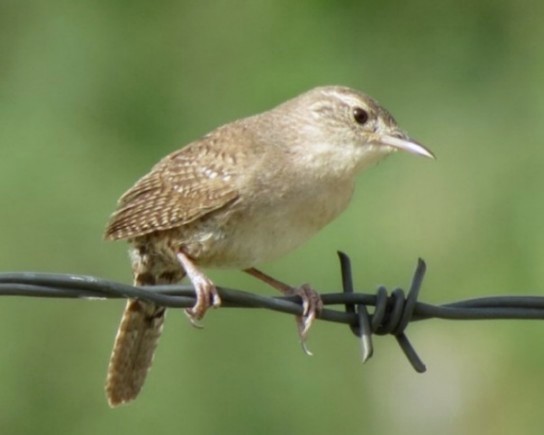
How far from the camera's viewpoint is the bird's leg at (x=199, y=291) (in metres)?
6.51

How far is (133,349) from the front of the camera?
7406 millimetres

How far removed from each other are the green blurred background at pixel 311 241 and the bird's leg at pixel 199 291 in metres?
3.04

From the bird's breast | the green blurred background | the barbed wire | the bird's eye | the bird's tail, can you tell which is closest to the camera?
the barbed wire

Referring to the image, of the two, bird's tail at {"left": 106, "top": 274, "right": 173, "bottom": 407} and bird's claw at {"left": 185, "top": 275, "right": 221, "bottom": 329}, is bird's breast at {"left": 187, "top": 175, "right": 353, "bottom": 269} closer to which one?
bird's claw at {"left": 185, "top": 275, "right": 221, "bottom": 329}

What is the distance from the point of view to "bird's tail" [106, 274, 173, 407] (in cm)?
735

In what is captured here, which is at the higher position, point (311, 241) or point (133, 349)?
point (311, 241)

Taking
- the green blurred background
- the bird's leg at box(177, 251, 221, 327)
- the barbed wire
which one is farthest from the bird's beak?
the green blurred background

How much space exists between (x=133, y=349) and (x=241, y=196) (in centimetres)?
80

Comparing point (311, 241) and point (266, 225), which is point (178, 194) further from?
point (311, 241)

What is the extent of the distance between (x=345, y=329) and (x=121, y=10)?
17.0ft

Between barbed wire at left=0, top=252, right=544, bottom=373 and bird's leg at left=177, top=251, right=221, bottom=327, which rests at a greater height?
bird's leg at left=177, top=251, right=221, bottom=327

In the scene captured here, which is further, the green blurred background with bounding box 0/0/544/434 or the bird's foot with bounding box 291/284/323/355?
the green blurred background with bounding box 0/0/544/434

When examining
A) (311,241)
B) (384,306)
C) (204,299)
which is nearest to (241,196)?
(204,299)

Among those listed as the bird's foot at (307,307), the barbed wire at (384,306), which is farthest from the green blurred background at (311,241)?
the barbed wire at (384,306)
